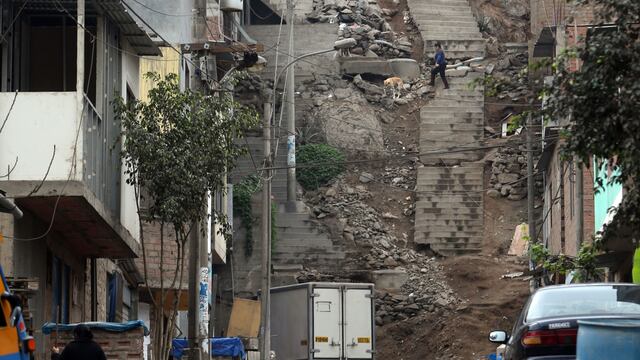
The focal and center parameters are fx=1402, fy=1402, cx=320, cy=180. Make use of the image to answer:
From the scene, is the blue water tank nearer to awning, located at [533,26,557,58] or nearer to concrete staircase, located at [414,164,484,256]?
awning, located at [533,26,557,58]

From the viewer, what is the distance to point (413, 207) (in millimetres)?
47438

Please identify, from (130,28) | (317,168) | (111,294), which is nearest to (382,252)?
(317,168)

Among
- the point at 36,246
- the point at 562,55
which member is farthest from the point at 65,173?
the point at 562,55

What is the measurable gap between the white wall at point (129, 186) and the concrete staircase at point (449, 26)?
32899 mm

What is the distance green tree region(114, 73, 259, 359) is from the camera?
20.5 metres

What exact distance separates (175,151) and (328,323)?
39.1 feet

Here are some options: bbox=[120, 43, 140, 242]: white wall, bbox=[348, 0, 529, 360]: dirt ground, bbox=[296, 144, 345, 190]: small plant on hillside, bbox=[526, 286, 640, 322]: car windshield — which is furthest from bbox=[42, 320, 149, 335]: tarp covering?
bbox=[296, 144, 345, 190]: small plant on hillside

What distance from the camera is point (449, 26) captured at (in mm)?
57969

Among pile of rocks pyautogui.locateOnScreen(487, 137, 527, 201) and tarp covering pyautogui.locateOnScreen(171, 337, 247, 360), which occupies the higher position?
pile of rocks pyautogui.locateOnScreen(487, 137, 527, 201)

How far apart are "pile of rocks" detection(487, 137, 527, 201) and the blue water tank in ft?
115

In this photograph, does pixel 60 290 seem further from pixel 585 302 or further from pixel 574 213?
pixel 574 213

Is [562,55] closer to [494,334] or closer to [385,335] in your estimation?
[494,334]

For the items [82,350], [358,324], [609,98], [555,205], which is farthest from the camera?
[555,205]

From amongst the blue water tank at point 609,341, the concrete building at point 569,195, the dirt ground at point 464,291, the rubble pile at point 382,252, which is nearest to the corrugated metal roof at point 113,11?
the concrete building at point 569,195
